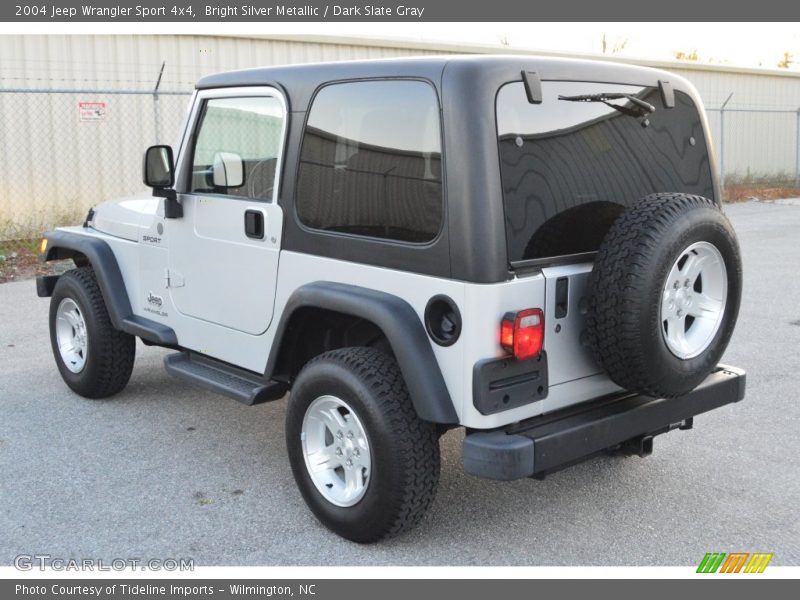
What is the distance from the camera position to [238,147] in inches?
179

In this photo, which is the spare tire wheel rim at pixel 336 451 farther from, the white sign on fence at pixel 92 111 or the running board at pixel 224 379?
the white sign on fence at pixel 92 111

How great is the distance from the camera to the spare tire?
10.5 feet

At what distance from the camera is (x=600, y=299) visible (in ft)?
10.7

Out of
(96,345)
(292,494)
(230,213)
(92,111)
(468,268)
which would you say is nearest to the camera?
(468,268)

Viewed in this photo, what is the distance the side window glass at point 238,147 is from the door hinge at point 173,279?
478 millimetres

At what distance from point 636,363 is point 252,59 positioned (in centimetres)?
1072

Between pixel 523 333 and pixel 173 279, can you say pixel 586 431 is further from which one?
pixel 173 279

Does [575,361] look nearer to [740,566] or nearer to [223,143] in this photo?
[740,566]

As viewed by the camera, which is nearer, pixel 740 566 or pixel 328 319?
pixel 740 566

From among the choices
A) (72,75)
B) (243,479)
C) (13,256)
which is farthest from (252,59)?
(243,479)

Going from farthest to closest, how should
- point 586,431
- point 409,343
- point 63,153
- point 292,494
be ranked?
1. point 63,153
2. point 292,494
3. point 586,431
4. point 409,343

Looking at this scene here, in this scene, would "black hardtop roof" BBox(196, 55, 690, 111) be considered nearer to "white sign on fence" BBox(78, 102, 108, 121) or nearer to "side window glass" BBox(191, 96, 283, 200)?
"side window glass" BBox(191, 96, 283, 200)

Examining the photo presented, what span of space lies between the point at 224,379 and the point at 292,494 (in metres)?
0.71

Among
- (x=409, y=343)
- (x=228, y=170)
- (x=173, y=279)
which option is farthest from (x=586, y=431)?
(x=173, y=279)
